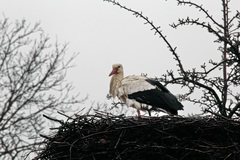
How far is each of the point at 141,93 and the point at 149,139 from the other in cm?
287

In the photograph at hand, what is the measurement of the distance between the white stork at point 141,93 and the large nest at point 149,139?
1903mm

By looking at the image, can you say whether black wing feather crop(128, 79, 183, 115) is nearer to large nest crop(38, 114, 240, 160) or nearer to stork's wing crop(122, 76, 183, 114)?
stork's wing crop(122, 76, 183, 114)

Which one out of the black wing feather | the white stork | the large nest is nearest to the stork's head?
the white stork

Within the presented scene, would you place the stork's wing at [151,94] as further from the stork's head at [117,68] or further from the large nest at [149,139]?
the large nest at [149,139]

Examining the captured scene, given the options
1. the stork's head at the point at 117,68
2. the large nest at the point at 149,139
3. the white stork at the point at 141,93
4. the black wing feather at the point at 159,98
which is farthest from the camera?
the stork's head at the point at 117,68

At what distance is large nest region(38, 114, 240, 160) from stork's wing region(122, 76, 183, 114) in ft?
6.09

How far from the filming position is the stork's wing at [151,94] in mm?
9547

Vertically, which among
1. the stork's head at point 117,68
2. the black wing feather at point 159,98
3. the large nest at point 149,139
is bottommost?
the large nest at point 149,139

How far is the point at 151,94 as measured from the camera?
10.1 metres

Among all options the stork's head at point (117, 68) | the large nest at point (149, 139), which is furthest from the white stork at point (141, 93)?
the large nest at point (149, 139)

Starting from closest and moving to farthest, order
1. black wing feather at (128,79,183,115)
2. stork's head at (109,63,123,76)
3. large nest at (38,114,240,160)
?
large nest at (38,114,240,160)
black wing feather at (128,79,183,115)
stork's head at (109,63,123,76)

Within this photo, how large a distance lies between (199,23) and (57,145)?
248cm

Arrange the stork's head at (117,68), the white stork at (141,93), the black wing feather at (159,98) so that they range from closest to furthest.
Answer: the black wing feather at (159,98) < the white stork at (141,93) < the stork's head at (117,68)

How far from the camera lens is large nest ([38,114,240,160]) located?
7270mm
